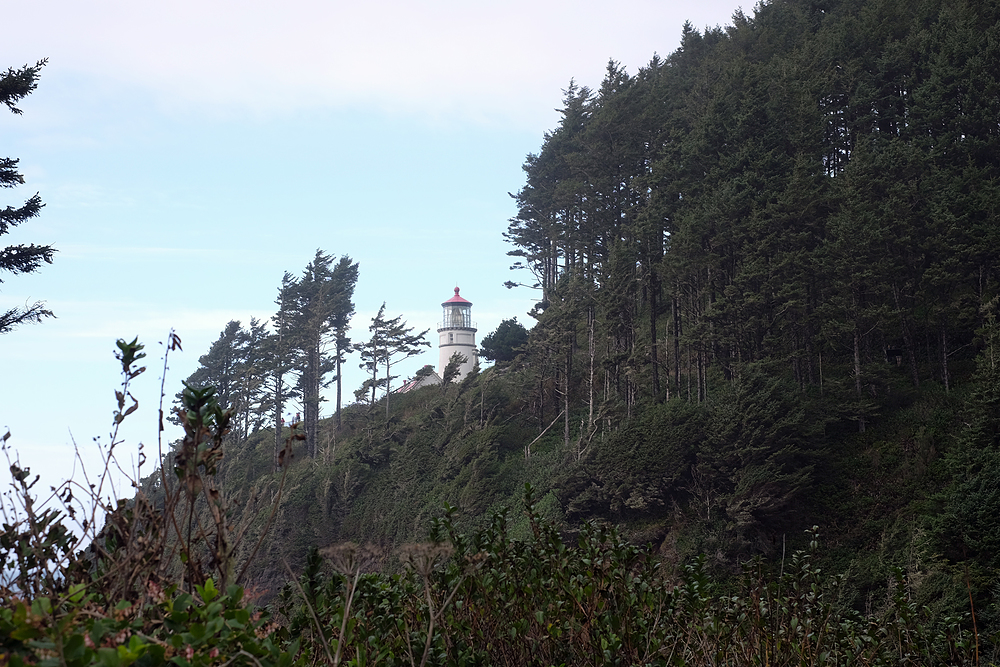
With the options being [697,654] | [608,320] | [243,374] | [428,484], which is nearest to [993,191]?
[608,320]

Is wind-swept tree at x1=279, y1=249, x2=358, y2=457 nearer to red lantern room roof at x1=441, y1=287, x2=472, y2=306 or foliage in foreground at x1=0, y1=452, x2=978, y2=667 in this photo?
red lantern room roof at x1=441, y1=287, x2=472, y2=306

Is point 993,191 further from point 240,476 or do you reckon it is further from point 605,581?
point 240,476

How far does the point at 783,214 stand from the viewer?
2520 cm

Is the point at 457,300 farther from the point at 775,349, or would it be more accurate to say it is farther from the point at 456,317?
the point at 775,349

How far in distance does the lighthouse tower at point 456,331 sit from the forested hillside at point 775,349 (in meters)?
20.7

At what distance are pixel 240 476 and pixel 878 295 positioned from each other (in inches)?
1291

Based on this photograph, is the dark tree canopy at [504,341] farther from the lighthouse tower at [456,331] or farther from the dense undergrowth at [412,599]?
the dense undergrowth at [412,599]

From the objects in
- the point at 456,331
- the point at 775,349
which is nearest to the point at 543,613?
the point at 775,349

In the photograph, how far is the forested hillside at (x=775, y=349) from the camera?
66.1 ft

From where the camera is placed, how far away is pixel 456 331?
5959cm

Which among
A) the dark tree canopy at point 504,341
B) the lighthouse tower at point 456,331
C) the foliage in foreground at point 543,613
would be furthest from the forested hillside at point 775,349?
the lighthouse tower at point 456,331

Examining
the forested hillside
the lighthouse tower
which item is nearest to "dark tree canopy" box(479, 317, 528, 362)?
the forested hillside

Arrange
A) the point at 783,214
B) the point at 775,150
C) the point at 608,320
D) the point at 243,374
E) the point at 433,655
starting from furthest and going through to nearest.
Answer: the point at 243,374 → the point at 608,320 → the point at 775,150 → the point at 783,214 → the point at 433,655

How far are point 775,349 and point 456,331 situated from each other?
36862mm
